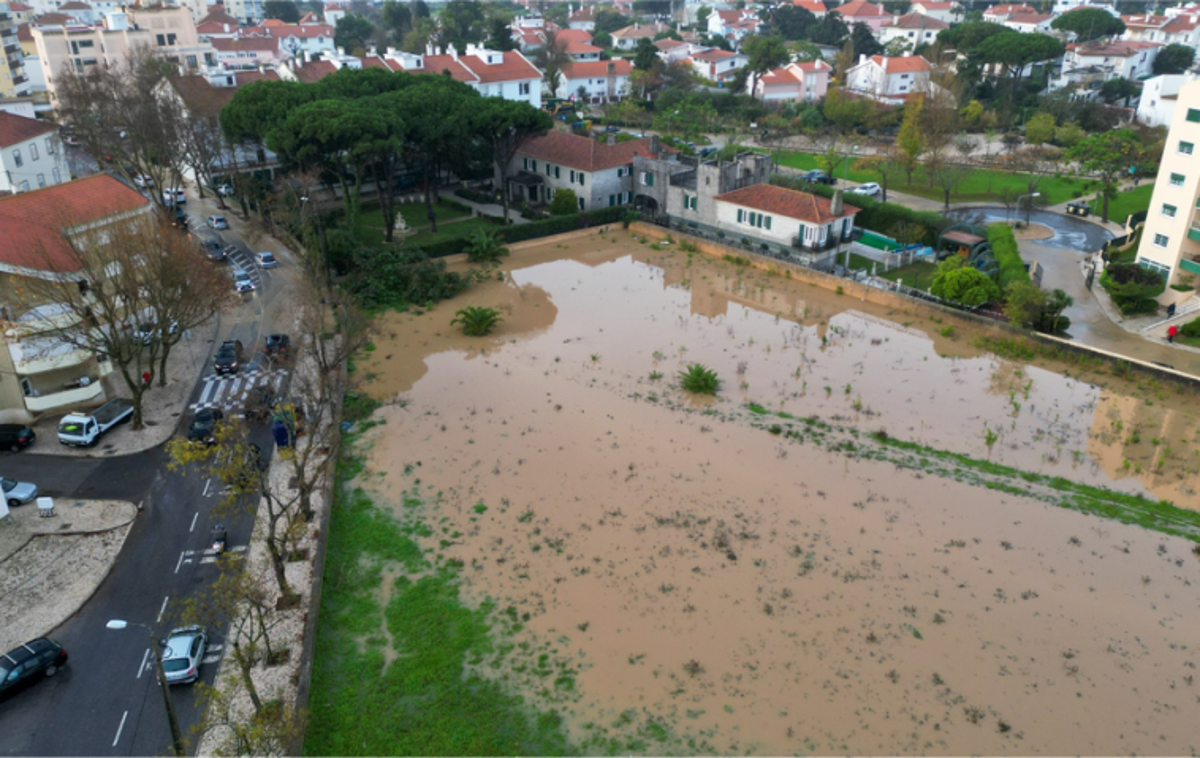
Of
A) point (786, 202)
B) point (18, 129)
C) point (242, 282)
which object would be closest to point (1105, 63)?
point (786, 202)

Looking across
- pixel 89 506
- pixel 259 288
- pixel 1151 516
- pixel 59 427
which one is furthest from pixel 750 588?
pixel 259 288

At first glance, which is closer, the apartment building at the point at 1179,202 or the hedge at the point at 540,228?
the apartment building at the point at 1179,202

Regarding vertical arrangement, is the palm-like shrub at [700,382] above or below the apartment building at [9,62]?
below

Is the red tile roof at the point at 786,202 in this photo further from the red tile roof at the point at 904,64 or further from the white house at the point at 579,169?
the red tile roof at the point at 904,64

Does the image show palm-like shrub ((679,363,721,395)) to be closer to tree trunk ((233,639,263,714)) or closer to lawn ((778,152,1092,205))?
tree trunk ((233,639,263,714))

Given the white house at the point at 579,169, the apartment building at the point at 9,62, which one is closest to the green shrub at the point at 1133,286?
the white house at the point at 579,169

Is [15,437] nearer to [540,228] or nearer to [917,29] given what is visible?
[540,228]

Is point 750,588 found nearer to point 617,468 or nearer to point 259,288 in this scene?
point 617,468

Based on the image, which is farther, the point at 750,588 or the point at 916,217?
the point at 916,217
